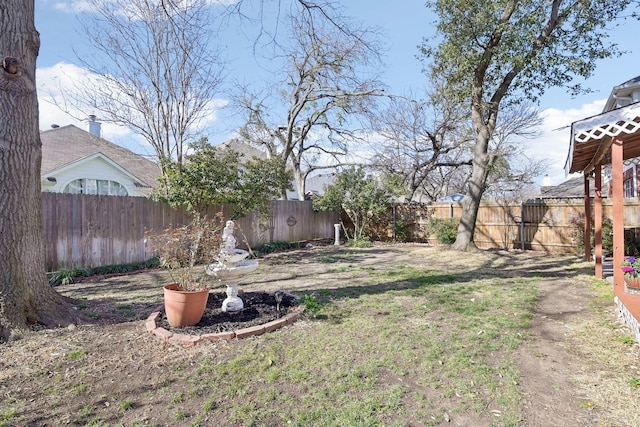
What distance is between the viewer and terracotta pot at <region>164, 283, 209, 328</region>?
3.79 meters

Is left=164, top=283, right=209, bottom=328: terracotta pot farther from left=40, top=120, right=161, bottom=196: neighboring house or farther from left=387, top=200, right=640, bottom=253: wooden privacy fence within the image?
left=387, top=200, right=640, bottom=253: wooden privacy fence

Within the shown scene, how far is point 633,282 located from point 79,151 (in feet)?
56.3

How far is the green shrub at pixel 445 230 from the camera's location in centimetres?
1265

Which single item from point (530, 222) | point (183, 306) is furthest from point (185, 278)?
point (530, 222)

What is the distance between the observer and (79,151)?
1452 centimetres

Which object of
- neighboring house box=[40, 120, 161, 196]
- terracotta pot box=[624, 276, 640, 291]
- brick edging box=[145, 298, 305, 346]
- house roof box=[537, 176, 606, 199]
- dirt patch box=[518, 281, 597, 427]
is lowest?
dirt patch box=[518, 281, 597, 427]

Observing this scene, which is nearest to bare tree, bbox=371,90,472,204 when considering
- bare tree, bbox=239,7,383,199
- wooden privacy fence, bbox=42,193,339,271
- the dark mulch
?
bare tree, bbox=239,7,383,199

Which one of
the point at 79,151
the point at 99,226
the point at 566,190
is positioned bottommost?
the point at 99,226

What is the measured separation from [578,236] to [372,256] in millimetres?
5845

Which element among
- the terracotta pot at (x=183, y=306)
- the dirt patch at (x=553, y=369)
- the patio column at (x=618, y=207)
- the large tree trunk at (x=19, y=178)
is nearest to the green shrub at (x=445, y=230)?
the dirt patch at (x=553, y=369)

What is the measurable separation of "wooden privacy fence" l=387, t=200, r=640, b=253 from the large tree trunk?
12215mm

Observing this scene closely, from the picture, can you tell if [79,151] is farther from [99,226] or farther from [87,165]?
[99,226]

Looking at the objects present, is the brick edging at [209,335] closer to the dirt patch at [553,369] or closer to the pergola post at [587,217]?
the dirt patch at [553,369]

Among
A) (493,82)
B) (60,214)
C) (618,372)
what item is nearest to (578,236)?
→ (493,82)
